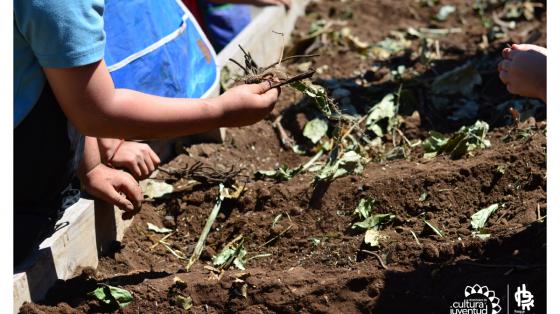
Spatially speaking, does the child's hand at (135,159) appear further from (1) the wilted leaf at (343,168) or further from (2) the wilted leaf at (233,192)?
(1) the wilted leaf at (343,168)

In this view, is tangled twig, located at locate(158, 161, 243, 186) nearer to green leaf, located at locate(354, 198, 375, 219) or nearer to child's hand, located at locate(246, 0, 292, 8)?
green leaf, located at locate(354, 198, 375, 219)

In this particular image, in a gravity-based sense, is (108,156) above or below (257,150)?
above

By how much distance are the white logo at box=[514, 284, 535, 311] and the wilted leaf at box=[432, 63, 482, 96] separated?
201cm

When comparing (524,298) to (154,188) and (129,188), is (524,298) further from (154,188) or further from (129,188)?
(154,188)

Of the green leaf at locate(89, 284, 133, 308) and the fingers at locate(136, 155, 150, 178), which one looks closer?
the green leaf at locate(89, 284, 133, 308)

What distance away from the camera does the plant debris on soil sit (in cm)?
288

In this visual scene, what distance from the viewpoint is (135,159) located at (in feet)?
11.5

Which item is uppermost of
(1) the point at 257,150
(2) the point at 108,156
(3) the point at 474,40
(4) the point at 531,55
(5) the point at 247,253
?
(4) the point at 531,55

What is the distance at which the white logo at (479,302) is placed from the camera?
2701 millimetres

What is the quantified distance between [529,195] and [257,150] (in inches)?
54.4

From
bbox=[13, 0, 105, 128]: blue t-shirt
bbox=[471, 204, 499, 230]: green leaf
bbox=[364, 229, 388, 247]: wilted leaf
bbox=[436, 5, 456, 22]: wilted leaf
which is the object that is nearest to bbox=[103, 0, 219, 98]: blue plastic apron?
bbox=[13, 0, 105, 128]: blue t-shirt

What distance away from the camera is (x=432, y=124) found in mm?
4297

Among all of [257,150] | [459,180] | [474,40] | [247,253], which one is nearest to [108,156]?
[247,253]

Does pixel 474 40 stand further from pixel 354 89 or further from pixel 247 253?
pixel 247 253
